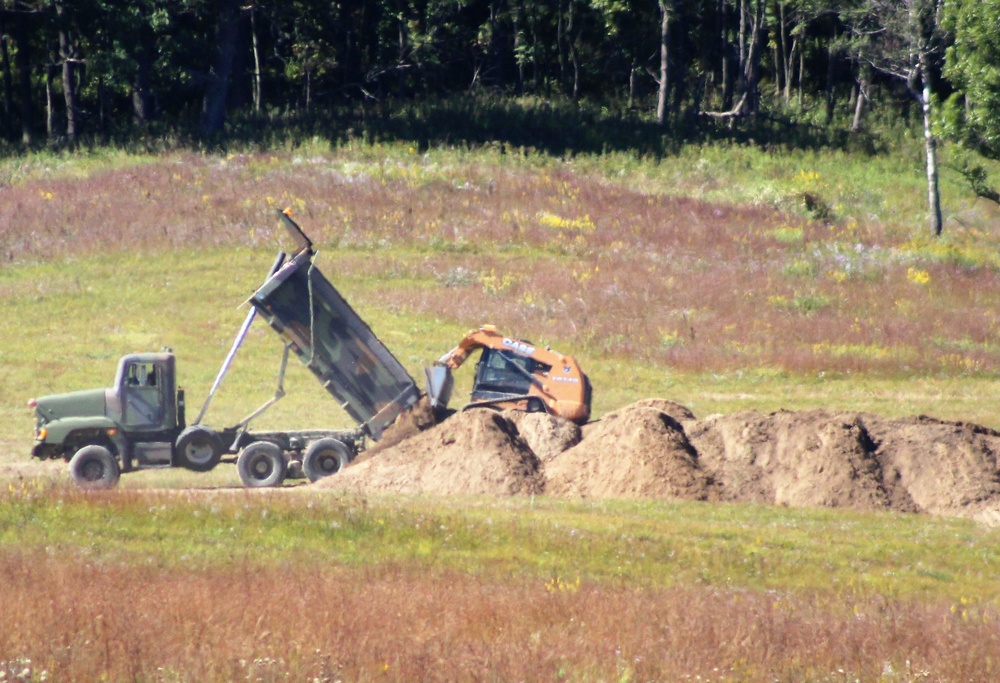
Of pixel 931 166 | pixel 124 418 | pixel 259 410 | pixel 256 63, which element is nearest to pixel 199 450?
pixel 259 410

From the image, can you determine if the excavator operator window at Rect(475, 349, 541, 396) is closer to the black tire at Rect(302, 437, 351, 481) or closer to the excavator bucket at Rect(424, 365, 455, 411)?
the excavator bucket at Rect(424, 365, 455, 411)

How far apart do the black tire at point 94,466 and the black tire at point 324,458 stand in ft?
9.35

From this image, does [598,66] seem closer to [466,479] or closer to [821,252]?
[821,252]

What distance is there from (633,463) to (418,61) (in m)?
51.2

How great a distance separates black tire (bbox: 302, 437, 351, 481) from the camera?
18641 millimetres

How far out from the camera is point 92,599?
30.0 ft

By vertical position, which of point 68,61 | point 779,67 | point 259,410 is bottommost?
point 259,410

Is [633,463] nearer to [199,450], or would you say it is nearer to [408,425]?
[408,425]

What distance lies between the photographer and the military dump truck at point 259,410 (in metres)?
18.0

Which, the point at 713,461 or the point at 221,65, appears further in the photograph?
the point at 221,65

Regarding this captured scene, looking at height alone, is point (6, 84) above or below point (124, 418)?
above

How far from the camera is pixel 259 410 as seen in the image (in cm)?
1853

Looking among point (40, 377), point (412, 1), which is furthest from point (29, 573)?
point (412, 1)

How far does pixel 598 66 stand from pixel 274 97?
19.7 metres
